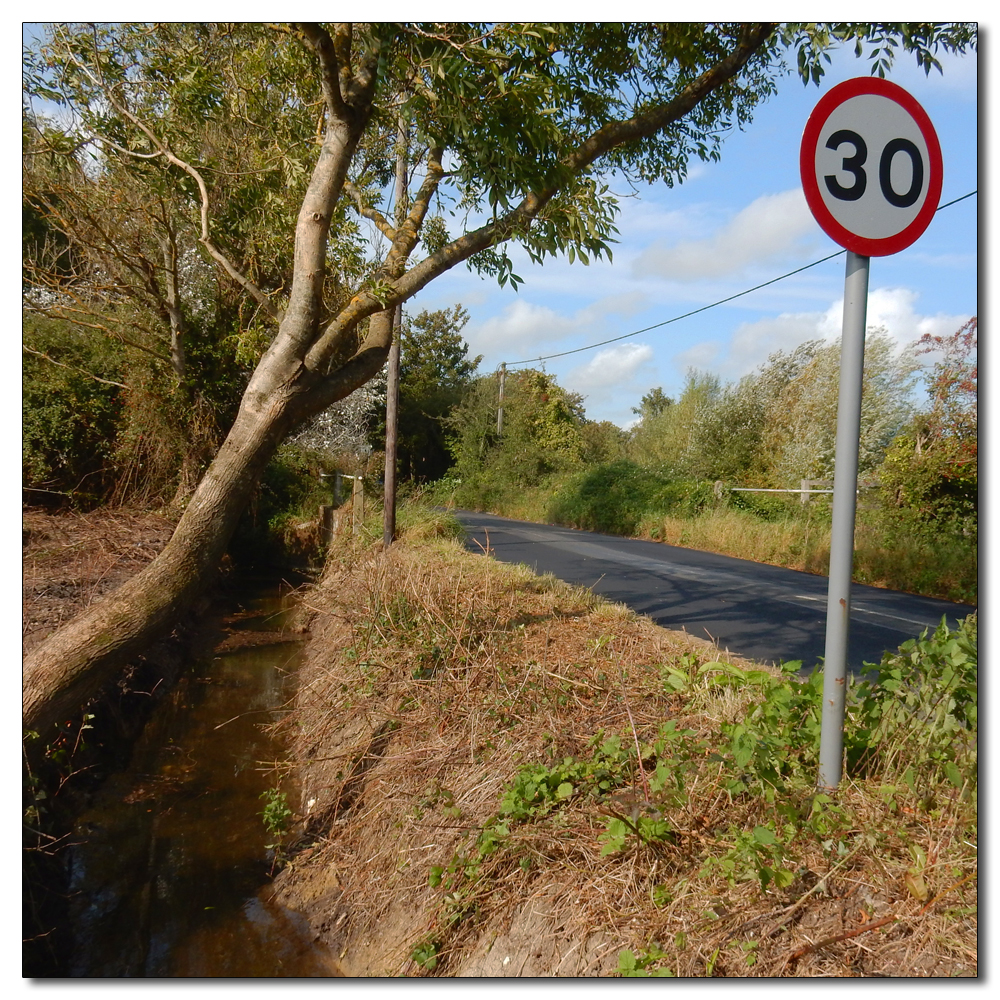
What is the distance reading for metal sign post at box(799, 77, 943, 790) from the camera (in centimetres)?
251

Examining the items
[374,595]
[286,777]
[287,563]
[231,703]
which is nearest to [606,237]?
[374,595]

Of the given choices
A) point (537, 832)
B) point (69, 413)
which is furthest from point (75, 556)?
point (537, 832)

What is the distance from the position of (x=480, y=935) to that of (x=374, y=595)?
3.42 metres

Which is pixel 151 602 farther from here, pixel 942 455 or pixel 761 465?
pixel 761 465

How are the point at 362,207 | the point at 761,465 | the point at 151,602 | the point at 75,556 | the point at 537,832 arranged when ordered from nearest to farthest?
the point at 537,832
the point at 151,602
the point at 362,207
the point at 75,556
the point at 761,465

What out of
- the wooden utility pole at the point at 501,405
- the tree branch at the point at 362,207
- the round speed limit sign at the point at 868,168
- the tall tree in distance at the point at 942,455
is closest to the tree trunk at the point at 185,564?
the tree branch at the point at 362,207

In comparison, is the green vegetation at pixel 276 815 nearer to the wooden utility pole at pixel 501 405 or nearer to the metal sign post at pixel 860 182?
the metal sign post at pixel 860 182

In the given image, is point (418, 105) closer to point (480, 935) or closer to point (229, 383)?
point (480, 935)

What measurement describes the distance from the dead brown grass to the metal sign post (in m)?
0.91

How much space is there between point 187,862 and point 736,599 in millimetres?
6756

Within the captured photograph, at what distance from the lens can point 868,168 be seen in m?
2.53

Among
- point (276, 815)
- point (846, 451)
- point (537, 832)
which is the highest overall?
point (846, 451)

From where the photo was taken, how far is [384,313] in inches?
204

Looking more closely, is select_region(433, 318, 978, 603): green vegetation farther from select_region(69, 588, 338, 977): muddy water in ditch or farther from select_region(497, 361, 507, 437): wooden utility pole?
select_region(69, 588, 338, 977): muddy water in ditch
